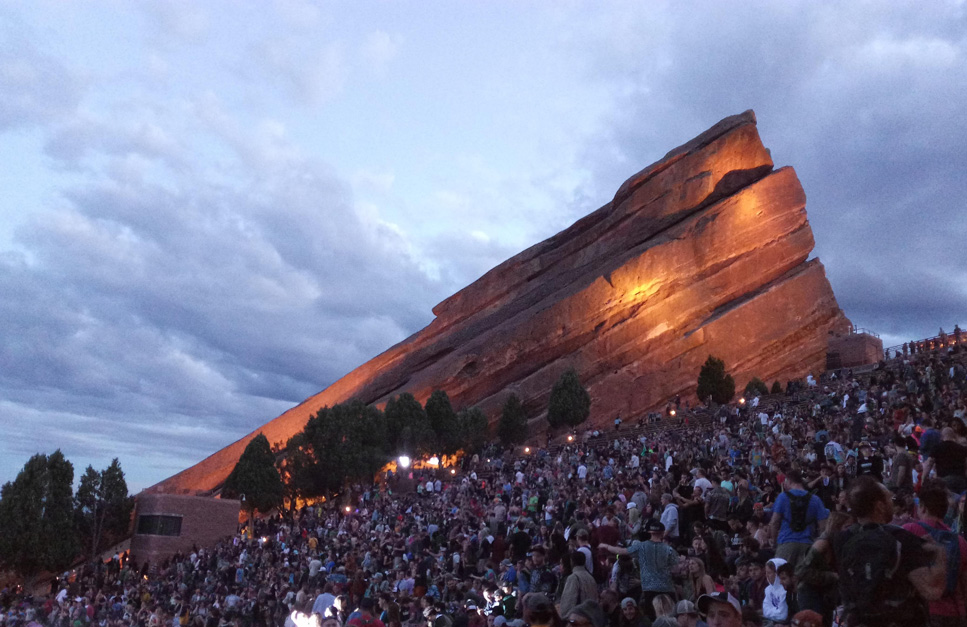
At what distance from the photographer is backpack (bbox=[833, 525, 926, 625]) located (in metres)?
3.97

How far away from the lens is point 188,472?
60.2 metres

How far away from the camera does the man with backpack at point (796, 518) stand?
7.41 m

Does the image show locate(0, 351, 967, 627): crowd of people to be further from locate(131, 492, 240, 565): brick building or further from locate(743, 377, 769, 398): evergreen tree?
locate(743, 377, 769, 398): evergreen tree

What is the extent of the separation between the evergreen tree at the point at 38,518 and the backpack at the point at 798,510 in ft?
129

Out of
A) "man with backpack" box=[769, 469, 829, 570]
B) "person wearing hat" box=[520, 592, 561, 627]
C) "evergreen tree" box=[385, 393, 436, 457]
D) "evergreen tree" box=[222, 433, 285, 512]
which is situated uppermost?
"evergreen tree" box=[385, 393, 436, 457]

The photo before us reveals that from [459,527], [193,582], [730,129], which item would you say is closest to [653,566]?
[459,527]

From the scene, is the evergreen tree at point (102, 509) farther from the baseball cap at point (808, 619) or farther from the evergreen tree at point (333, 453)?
the baseball cap at point (808, 619)

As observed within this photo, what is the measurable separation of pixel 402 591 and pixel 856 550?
1069cm

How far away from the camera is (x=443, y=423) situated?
4906 centimetres

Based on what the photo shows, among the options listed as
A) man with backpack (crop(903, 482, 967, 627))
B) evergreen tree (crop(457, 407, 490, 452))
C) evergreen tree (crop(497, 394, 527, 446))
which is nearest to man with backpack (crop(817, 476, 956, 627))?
man with backpack (crop(903, 482, 967, 627))

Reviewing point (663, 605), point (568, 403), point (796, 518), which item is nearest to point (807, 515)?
point (796, 518)

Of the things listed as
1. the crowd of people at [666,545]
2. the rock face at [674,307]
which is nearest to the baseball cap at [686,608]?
the crowd of people at [666,545]

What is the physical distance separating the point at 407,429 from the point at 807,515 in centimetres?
4027

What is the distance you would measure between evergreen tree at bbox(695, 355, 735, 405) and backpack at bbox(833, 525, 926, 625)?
150 feet
